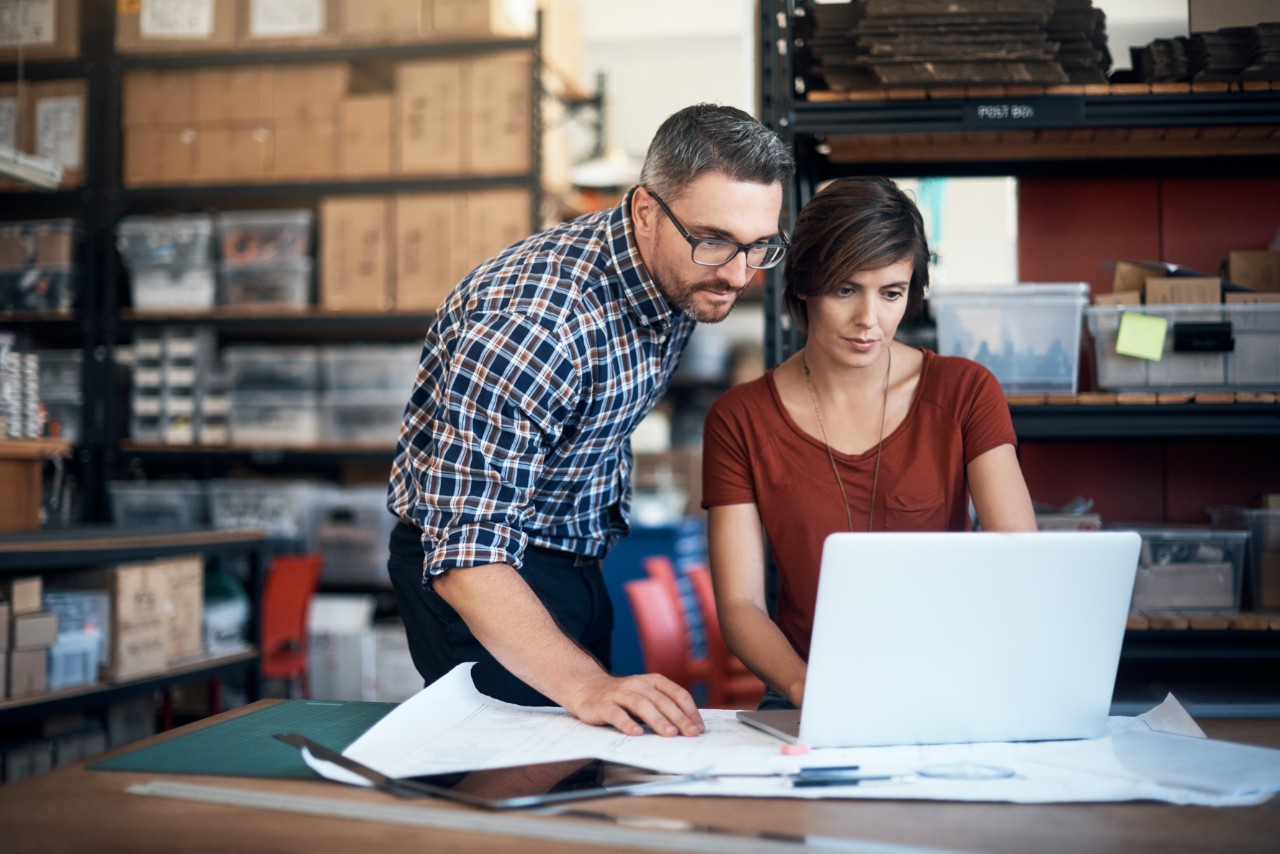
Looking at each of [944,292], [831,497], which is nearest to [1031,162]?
[944,292]

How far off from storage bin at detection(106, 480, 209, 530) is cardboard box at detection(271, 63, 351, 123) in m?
1.52

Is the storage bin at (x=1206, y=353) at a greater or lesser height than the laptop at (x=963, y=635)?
greater

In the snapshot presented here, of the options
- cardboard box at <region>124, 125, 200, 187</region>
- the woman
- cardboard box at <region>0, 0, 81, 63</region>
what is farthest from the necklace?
cardboard box at <region>0, 0, 81, 63</region>

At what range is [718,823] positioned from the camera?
0.78 meters

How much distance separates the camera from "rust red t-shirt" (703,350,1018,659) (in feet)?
4.86

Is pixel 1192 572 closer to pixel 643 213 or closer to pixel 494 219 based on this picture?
pixel 643 213

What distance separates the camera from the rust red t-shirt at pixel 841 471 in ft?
4.86

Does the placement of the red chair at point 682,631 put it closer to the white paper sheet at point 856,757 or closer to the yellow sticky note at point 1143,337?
the yellow sticky note at point 1143,337

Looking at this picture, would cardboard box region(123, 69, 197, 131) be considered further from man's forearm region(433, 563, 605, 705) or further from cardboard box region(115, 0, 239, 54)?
man's forearm region(433, 563, 605, 705)

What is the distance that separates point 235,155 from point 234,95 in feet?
0.79

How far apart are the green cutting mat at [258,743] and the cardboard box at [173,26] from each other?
3.76 meters

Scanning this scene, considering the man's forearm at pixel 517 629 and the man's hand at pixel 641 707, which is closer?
the man's hand at pixel 641 707

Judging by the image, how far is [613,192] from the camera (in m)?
5.64

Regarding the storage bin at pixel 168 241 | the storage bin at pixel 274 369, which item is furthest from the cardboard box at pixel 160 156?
the storage bin at pixel 274 369
